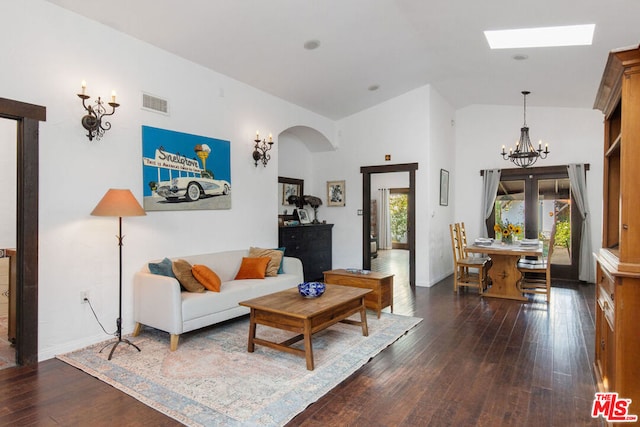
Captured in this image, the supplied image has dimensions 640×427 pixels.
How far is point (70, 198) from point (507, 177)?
705cm

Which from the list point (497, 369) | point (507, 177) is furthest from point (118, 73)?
point (507, 177)

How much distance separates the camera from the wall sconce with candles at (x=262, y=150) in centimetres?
534

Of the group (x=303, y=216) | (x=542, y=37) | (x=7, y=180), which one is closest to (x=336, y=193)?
(x=303, y=216)

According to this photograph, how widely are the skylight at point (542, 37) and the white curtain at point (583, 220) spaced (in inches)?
123

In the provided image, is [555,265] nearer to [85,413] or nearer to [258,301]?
[258,301]

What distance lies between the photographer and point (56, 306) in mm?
3293

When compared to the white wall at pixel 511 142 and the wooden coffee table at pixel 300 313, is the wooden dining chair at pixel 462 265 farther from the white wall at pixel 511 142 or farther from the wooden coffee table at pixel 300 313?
the wooden coffee table at pixel 300 313

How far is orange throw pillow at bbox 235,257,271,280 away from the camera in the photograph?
459 cm

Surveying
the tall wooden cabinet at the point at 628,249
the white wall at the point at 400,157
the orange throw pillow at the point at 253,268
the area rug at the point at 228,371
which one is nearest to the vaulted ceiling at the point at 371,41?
the white wall at the point at 400,157

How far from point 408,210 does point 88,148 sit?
4.72 m

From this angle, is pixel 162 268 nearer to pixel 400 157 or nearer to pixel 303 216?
pixel 303 216

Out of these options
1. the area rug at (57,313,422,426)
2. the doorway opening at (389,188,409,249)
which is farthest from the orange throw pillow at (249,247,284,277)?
the doorway opening at (389,188,409,249)

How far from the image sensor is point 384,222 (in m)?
12.7

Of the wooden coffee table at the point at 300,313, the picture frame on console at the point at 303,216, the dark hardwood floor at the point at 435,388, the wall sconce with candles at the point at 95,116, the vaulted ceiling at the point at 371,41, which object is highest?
the vaulted ceiling at the point at 371,41
